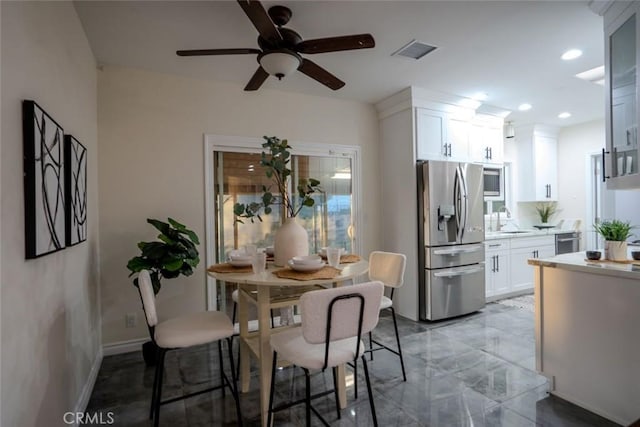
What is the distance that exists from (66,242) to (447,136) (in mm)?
3923

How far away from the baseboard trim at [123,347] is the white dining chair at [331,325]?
198 centimetres

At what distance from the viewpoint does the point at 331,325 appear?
1.53 m

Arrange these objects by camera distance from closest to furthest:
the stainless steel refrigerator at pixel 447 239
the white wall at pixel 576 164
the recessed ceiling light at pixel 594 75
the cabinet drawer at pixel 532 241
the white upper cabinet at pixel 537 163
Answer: the recessed ceiling light at pixel 594 75
the stainless steel refrigerator at pixel 447 239
the cabinet drawer at pixel 532 241
the white wall at pixel 576 164
the white upper cabinet at pixel 537 163

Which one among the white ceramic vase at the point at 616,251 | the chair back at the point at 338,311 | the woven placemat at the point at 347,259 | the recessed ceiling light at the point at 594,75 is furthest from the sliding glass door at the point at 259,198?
the recessed ceiling light at the point at 594,75

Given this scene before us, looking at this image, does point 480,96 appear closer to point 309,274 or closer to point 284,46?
point 284,46

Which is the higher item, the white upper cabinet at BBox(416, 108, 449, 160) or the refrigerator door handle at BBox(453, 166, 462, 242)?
the white upper cabinet at BBox(416, 108, 449, 160)

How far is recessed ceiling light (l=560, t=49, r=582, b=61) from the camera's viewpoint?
9.44ft

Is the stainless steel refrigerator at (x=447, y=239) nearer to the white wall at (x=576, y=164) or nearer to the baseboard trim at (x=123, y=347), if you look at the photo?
the white wall at (x=576, y=164)

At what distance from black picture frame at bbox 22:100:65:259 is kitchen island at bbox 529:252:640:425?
117 inches

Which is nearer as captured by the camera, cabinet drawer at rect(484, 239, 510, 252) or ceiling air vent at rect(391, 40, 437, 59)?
ceiling air vent at rect(391, 40, 437, 59)

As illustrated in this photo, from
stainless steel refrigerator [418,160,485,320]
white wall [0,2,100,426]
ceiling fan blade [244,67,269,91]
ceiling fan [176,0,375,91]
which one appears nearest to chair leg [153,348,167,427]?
white wall [0,2,100,426]

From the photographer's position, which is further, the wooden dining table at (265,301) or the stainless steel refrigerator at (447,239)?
the stainless steel refrigerator at (447,239)

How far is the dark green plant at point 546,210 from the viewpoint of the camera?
18.5 feet

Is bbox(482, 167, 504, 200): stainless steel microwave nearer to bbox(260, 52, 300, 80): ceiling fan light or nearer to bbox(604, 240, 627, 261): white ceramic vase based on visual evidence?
bbox(604, 240, 627, 261): white ceramic vase
